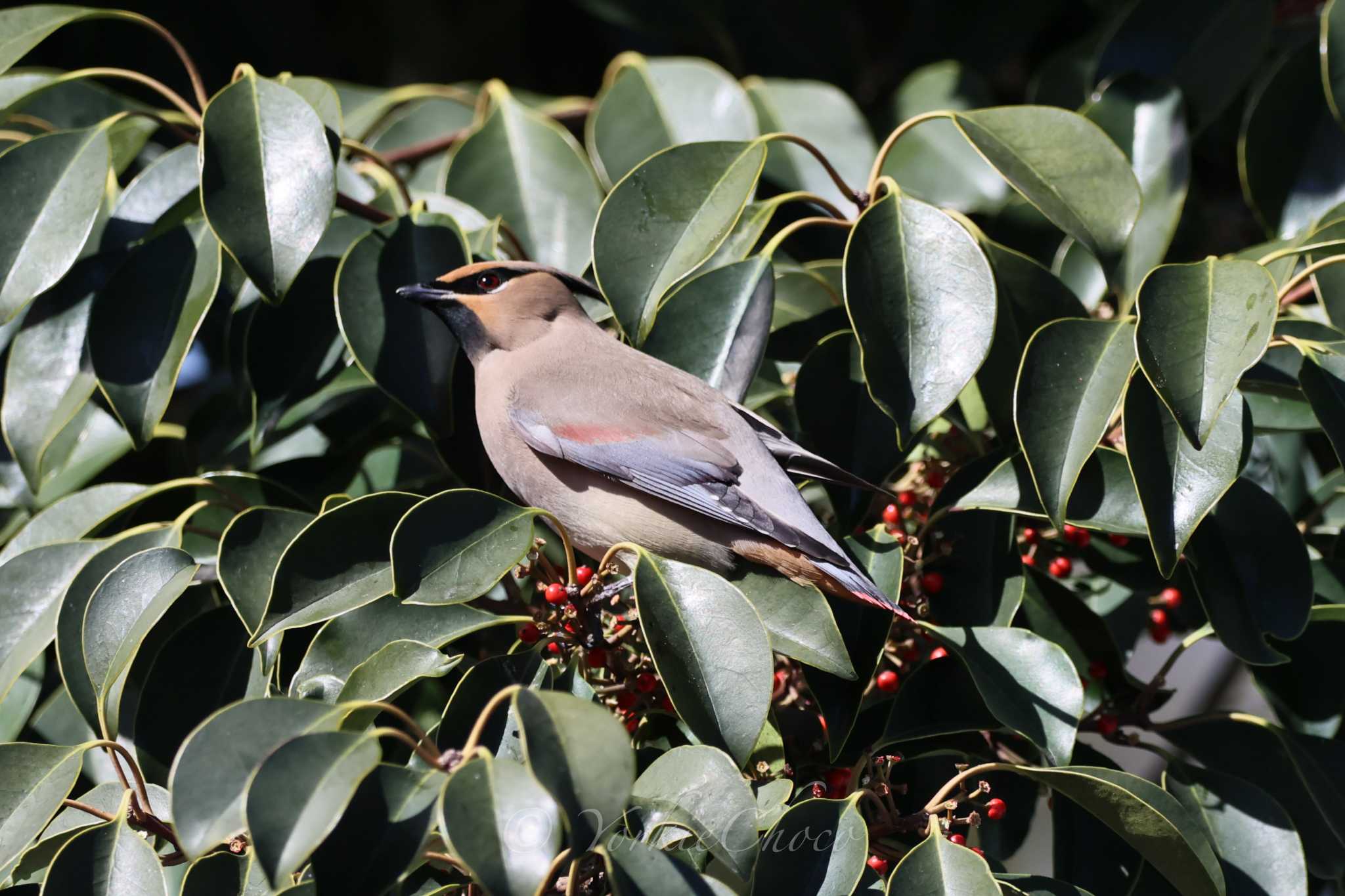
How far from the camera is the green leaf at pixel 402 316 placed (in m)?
2.36

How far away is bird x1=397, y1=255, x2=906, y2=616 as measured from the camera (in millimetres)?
2283

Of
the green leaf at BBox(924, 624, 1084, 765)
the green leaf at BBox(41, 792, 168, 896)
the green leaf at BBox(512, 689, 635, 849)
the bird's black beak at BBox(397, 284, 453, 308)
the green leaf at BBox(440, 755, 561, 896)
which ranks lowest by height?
the green leaf at BBox(41, 792, 168, 896)

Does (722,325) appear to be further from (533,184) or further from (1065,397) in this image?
(533,184)

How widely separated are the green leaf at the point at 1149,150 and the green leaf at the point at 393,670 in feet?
6.28

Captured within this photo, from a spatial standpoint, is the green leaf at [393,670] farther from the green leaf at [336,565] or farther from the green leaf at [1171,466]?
the green leaf at [1171,466]

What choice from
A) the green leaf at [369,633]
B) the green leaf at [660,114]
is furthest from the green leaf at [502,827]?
the green leaf at [660,114]

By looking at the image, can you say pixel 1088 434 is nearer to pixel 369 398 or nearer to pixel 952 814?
pixel 952 814

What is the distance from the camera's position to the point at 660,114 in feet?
11.1

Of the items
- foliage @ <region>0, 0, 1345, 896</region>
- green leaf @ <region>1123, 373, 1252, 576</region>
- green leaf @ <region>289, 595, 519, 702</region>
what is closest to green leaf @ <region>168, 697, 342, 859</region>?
foliage @ <region>0, 0, 1345, 896</region>

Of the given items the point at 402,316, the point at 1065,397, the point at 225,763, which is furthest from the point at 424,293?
the point at 1065,397

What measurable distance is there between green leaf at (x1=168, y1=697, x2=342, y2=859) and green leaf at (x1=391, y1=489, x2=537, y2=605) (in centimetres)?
29

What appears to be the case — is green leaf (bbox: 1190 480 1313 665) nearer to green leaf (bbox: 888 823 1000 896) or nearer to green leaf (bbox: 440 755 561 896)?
green leaf (bbox: 888 823 1000 896)

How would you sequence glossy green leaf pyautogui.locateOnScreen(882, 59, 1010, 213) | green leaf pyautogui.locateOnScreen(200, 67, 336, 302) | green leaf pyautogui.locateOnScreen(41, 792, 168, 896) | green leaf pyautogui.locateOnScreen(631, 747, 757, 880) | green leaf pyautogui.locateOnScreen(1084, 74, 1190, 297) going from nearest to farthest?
green leaf pyautogui.locateOnScreen(631, 747, 757, 880)
green leaf pyautogui.locateOnScreen(41, 792, 168, 896)
green leaf pyautogui.locateOnScreen(200, 67, 336, 302)
green leaf pyautogui.locateOnScreen(1084, 74, 1190, 297)
glossy green leaf pyautogui.locateOnScreen(882, 59, 1010, 213)

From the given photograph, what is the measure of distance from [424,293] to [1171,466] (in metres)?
1.38
